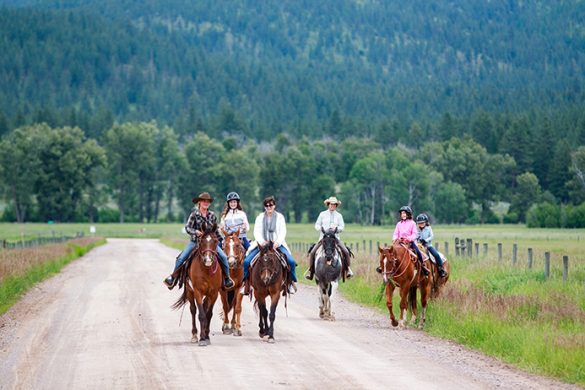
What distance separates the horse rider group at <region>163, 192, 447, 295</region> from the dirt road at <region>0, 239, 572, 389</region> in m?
1.21

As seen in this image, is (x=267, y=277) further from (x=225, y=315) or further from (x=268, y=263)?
(x=225, y=315)

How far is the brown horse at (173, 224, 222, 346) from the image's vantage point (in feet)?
56.7

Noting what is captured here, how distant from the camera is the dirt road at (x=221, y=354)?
1326 cm

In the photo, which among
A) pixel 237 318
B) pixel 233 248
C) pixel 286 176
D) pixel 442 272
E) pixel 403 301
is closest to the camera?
pixel 233 248

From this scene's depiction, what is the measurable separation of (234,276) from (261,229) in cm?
103

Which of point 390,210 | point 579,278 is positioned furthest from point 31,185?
point 579,278

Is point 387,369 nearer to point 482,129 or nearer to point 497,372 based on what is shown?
point 497,372

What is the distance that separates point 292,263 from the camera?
758 inches

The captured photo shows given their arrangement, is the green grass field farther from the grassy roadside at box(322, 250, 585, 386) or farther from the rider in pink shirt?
the rider in pink shirt

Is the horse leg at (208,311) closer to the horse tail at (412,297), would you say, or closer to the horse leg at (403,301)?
the horse leg at (403,301)

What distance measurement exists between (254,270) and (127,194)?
138719mm

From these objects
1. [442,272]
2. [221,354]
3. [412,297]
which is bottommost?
[221,354]

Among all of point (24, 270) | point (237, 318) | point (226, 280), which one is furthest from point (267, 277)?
point (24, 270)

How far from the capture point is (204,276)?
57.5 feet
